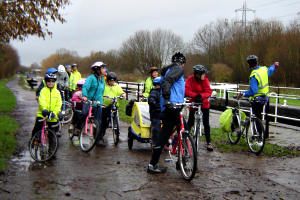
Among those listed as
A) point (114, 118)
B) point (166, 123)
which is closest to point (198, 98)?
point (166, 123)

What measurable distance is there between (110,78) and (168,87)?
142 inches

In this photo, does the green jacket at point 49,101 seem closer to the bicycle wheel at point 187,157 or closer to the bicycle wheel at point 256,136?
the bicycle wheel at point 187,157

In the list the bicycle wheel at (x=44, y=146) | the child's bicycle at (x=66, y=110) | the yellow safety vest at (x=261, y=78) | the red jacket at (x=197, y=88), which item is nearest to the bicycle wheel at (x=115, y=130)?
the red jacket at (x=197, y=88)

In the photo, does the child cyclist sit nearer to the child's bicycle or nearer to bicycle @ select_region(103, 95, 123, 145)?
bicycle @ select_region(103, 95, 123, 145)

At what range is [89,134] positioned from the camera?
761 centimetres

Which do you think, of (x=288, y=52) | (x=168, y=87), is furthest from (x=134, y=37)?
(x=168, y=87)

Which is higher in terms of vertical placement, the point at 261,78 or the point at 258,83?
the point at 261,78

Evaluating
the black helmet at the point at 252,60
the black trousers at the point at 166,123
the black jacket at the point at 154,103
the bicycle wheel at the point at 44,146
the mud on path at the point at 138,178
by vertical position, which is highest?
the black helmet at the point at 252,60

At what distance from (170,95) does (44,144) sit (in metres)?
2.53

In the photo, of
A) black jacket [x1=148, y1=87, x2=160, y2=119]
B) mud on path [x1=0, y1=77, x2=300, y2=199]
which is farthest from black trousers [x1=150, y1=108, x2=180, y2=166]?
black jacket [x1=148, y1=87, x2=160, y2=119]

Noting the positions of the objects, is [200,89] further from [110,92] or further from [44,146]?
[44,146]

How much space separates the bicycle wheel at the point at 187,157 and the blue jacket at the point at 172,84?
22.8 inches

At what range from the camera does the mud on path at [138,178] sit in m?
4.86

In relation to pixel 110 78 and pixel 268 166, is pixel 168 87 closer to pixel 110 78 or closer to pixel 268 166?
pixel 268 166
